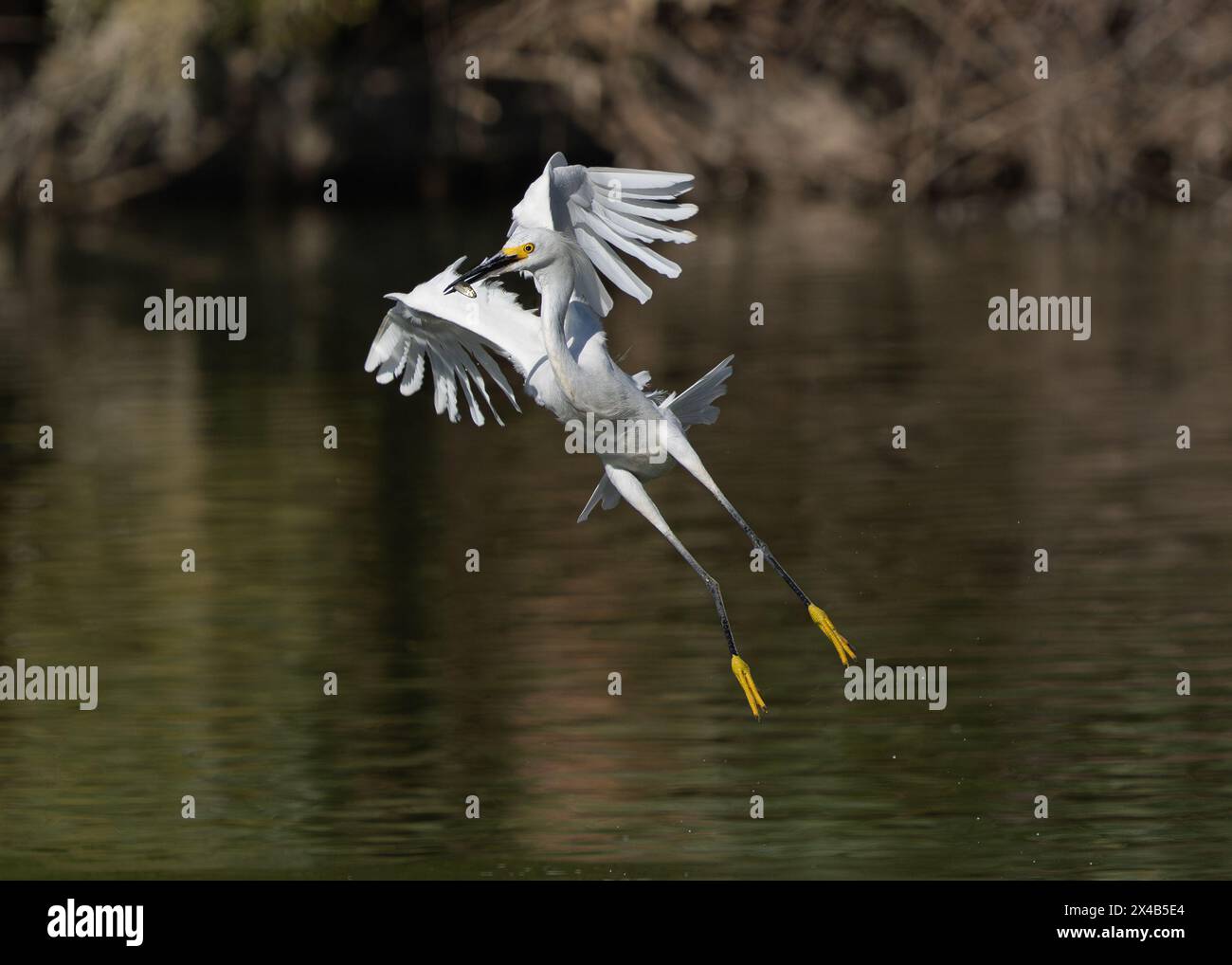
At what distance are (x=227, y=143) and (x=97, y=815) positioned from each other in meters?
33.4

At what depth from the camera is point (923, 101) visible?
41719mm

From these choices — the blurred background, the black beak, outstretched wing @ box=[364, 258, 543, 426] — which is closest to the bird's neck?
the black beak

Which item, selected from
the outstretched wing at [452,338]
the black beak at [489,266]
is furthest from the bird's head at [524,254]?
the outstretched wing at [452,338]

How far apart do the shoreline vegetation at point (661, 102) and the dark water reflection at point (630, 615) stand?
47.4ft

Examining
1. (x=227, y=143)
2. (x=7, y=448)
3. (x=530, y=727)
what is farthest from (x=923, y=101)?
(x=530, y=727)

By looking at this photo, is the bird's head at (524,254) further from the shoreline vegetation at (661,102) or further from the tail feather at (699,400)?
the shoreline vegetation at (661,102)

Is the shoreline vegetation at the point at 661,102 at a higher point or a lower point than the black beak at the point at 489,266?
higher

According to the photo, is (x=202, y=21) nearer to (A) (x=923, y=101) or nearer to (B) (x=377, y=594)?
(A) (x=923, y=101)

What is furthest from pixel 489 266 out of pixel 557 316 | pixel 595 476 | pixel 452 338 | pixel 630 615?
pixel 595 476

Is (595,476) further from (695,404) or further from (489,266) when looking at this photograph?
(489,266)

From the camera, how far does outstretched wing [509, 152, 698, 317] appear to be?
9945mm

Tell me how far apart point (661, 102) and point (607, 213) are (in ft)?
109

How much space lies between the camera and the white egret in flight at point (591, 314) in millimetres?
9844

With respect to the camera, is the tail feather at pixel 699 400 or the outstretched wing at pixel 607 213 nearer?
the outstretched wing at pixel 607 213
